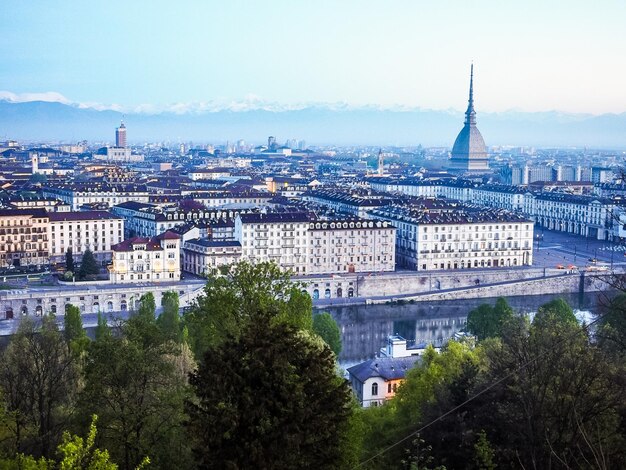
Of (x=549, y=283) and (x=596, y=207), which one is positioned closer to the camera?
(x=549, y=283)

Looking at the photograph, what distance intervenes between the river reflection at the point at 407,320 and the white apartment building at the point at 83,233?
13.9 meters

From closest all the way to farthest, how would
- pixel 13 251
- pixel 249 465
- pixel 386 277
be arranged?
pixel 249 465, pixel 386 277, pixel 13 251

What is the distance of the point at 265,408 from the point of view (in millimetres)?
9047

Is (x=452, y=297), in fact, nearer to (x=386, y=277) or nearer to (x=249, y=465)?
(x=386, y=277)

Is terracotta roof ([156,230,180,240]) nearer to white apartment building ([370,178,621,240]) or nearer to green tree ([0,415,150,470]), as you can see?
white apartment building ([370,178,621,240])

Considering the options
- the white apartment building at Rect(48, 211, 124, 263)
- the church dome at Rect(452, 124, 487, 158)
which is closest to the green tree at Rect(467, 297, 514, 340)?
the white apartment building at Rect(48, 211, 124, 263)

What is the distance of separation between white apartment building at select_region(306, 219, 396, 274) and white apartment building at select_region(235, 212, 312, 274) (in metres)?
0.41

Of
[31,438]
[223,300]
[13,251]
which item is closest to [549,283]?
[13,251]

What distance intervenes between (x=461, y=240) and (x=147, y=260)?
15.1 m

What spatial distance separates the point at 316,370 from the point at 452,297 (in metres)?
29.0

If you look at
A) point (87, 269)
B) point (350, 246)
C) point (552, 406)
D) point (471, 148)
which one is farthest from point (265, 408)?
point (471, 148)

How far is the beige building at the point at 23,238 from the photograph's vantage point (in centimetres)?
4069

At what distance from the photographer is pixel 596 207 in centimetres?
5531

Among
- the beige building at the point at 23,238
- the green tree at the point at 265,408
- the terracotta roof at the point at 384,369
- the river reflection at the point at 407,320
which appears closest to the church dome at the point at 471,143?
the river reflection at the point at 407,320
